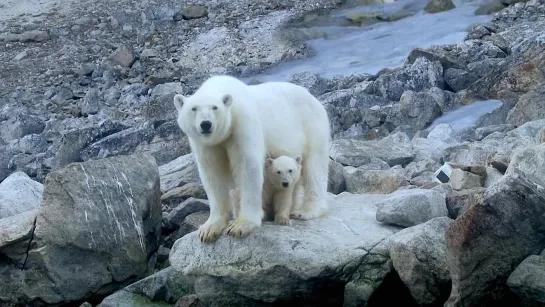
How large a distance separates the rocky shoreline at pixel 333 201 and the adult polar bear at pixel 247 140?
26 centimetres

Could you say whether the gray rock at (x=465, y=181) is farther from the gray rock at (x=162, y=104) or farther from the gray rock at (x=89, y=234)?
the gray rock at (x=162, y=104)

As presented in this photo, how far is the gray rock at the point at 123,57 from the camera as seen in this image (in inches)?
993

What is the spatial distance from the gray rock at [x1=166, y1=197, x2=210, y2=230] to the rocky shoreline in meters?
0.02

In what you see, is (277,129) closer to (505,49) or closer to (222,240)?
(222,240)

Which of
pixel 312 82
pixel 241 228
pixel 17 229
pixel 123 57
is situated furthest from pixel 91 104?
pixel 241 228

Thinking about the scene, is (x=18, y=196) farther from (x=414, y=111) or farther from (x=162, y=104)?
(x=162, y=104)

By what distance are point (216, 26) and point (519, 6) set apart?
338 inches

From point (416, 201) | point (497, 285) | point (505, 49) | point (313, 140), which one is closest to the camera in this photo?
point (497, 285)

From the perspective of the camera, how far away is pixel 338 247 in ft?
25.9

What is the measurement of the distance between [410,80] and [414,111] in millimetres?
2193

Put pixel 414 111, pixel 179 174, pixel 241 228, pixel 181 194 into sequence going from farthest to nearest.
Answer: pixel 414 111, pixel 179 174, pixel 181 194, pixel 241 228

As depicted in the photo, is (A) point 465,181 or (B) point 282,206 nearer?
(B) point 282,206

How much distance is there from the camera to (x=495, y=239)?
274 inches

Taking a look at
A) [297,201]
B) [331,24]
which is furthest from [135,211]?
[331,24]
